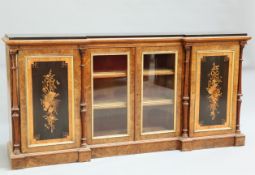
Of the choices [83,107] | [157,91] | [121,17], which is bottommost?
[83,107]

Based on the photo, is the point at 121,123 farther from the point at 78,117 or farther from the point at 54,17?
the point at 54,17

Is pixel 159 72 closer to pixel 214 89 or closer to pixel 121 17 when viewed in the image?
pixel 214 89

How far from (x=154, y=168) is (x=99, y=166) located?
402mm

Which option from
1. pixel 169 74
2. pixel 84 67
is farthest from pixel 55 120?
pixel 169 74

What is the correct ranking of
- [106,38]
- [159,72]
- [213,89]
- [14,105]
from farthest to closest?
[213,89] → [159,72] → [106,38] → [14,105]

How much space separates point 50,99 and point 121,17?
2048 millimetres

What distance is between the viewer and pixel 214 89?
391cm

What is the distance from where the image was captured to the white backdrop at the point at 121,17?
4902 mm

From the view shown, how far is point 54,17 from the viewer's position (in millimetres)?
5016

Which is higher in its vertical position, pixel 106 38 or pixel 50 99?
pixel 106 38

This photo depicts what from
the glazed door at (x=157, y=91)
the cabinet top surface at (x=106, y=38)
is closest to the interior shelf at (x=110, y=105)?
the glazed door at (x=157, y=91)

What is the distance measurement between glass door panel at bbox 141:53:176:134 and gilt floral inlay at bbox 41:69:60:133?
710 mm

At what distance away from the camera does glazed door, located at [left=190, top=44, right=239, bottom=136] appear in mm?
3834

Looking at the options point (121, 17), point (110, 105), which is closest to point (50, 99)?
point (110, 105)
